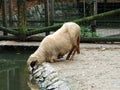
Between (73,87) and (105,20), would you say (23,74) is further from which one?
(105,20)

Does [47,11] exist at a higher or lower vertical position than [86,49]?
higher

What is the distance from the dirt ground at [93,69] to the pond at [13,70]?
2.58 ft

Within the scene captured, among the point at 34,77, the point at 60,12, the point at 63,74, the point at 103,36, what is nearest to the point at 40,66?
the point at 34,77

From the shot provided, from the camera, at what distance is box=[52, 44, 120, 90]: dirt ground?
7.73 m

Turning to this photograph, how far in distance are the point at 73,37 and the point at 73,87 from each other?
118 inches

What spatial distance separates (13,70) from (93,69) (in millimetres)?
2428

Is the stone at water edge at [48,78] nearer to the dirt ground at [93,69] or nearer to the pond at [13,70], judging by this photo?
the dirt ground at [93,69]

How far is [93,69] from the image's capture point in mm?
9312

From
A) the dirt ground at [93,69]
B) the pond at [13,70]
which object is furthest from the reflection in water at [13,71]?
the dirt ground at [93,69]

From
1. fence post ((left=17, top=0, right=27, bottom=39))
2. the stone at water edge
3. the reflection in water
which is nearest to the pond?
the reflection in water

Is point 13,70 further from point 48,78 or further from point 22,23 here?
point 22,23

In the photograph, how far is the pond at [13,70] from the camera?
30.5 feet

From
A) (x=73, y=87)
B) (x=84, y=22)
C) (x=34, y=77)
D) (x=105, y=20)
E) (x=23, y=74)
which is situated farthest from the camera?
(x=105, y=20)

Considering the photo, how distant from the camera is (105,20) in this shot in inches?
577
